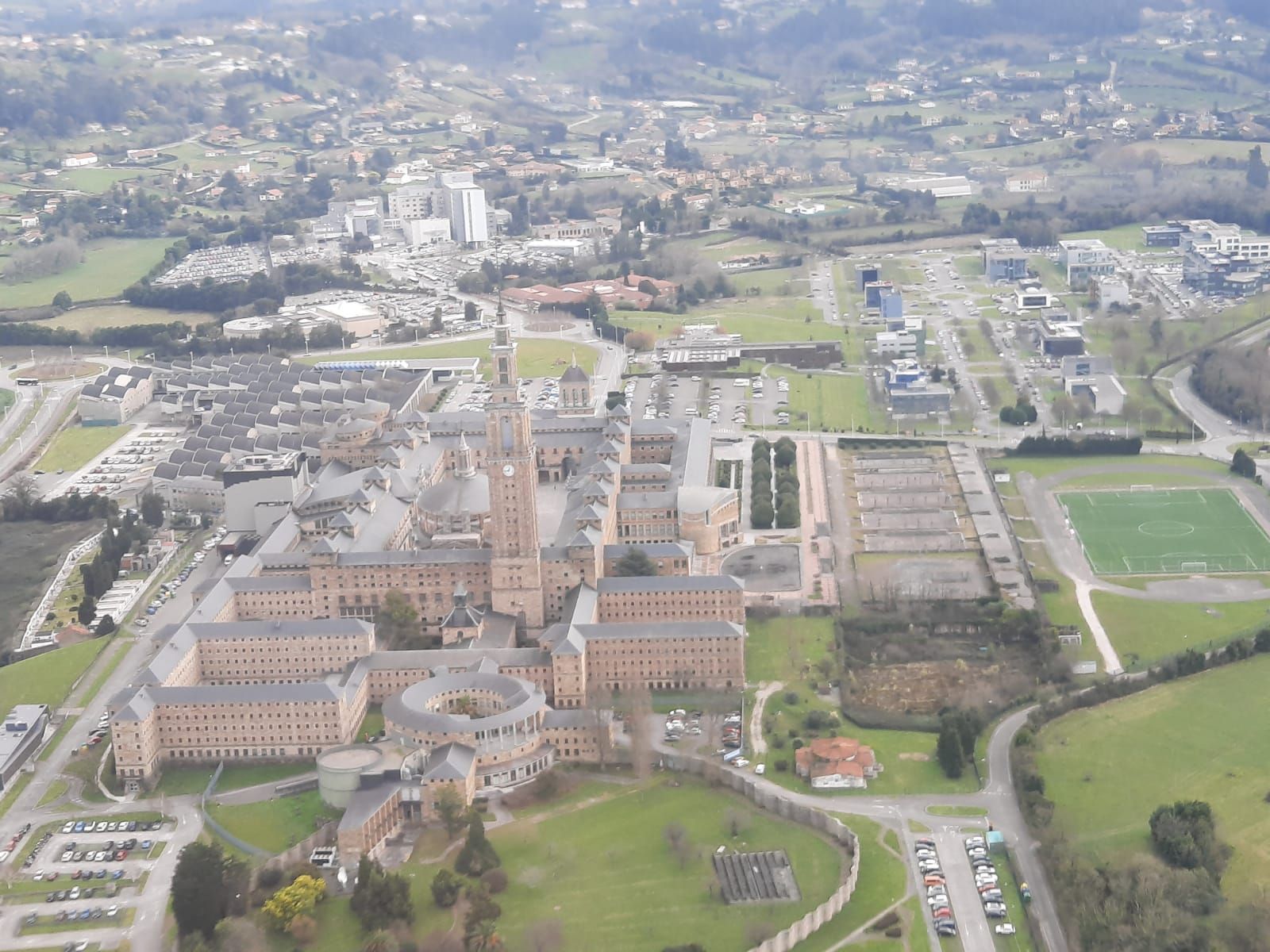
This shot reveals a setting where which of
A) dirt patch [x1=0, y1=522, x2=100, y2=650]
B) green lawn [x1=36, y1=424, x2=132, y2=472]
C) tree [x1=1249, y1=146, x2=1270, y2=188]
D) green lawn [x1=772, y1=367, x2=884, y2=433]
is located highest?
dirt patch [x1=0, y1=522, x2=100, y2=650]

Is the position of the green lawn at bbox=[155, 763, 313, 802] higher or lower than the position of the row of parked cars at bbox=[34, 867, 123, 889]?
lower

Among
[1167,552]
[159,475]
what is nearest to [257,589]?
[159,475]

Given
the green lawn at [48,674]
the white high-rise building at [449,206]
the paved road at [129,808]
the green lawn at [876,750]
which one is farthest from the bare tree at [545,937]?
the white high-rise building at [449,206]

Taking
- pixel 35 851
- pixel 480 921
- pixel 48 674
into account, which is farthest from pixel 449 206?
pixel 480 921

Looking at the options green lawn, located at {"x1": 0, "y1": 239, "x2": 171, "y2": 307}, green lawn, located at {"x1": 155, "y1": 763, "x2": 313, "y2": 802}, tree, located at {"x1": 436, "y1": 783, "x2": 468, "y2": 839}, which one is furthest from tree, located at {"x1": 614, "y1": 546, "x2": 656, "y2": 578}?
green lawn, located at {"x1": 0, "y1": 239, "x2": 171, "y2": 307}

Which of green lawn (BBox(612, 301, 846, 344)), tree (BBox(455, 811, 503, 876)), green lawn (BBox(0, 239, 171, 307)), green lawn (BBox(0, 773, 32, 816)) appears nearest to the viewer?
tree (BBox(455, 811, 503, 876))

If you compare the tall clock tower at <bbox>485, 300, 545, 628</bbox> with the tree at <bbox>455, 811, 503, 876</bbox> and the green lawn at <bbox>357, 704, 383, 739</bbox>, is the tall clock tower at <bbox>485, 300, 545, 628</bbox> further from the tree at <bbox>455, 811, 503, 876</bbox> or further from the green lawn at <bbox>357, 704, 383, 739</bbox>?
the tree at <bbox>455, 811, 503, 876</bbox>
